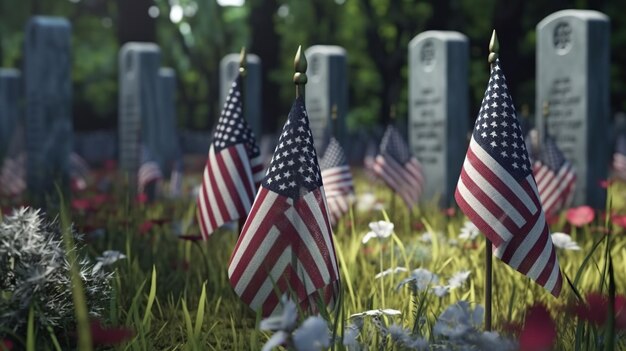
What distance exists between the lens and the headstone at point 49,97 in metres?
9.67

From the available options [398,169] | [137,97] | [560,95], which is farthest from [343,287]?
[137,97]

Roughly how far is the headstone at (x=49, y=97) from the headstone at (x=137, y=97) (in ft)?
7.79

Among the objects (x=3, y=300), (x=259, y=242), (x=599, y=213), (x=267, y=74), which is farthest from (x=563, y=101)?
(x=267, y=74)

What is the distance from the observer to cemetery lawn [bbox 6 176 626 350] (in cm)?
330

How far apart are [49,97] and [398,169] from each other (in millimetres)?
4182

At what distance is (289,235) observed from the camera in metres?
3.30

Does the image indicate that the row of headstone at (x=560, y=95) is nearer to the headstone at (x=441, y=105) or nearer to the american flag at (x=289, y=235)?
the headstone at (x=441, y=105)

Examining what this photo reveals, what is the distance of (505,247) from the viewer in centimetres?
345

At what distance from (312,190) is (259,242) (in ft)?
0.98

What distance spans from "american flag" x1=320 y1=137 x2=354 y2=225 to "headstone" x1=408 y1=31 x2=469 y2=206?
307cm

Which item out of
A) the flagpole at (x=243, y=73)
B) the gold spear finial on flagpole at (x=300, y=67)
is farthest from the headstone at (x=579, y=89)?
the gold spear finial on flagpole at (x=300, y=67)

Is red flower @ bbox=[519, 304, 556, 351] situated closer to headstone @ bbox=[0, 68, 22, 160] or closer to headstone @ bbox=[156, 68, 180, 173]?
headstone @ bbox=[156, 68, 180, 173]

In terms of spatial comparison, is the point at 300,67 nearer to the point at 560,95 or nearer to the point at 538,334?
the point at 538,334

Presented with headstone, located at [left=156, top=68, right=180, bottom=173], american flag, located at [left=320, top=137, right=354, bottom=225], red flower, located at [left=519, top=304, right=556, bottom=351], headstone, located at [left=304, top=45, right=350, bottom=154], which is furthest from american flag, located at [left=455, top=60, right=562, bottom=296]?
headstone, located at [left=156, top=68, right=180, bottom=173]
